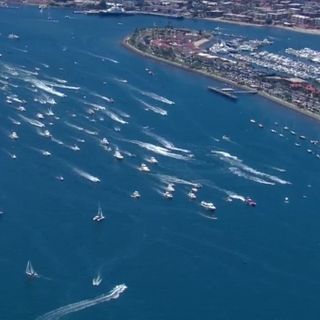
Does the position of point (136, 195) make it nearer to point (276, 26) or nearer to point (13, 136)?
point (13, 136)

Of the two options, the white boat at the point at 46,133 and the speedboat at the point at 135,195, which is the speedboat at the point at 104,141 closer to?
the white boat at the point at 46,133

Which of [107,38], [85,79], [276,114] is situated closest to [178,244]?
[276,114]

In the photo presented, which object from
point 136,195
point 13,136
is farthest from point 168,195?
point 13,136

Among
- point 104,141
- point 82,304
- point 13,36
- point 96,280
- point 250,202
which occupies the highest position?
point 13,36

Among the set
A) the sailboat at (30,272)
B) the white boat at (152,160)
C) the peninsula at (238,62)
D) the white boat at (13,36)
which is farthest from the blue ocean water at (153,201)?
the white boat at (13,36)

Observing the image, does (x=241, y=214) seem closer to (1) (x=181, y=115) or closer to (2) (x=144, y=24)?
(1) (x=181, y=115)

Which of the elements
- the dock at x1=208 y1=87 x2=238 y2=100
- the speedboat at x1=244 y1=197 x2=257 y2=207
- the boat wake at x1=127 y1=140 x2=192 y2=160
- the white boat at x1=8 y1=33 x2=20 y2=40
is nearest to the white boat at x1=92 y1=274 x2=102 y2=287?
the speedboat at x1=244 y1=197 x2=257 y2=207

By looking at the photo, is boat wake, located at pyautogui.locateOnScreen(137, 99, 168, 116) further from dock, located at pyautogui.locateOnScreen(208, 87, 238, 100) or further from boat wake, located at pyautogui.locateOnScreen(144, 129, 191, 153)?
dock, located at pyautogui.locateOnScreen(208, 87, 238, 100)
